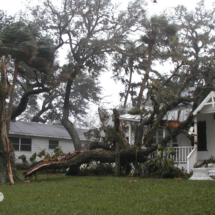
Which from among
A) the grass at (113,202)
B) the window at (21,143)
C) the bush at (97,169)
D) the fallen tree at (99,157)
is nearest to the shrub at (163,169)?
the fallen tree at (99,157)

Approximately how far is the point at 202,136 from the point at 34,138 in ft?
48.8

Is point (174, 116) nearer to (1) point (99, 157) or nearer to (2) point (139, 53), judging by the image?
(1) point (99, 157)

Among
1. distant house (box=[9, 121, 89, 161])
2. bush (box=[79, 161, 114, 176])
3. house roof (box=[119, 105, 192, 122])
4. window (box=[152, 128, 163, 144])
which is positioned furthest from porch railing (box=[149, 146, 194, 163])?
distant house (box=[9, 121, 89, 161])

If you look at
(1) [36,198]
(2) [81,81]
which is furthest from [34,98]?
(1) [36,198]

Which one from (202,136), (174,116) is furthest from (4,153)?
(202,136)

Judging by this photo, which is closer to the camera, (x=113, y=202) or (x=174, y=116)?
(x=113, y=202)

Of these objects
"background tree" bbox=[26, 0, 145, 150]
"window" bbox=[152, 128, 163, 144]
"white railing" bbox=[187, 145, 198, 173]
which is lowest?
"white railing" bbox=[187, 145, 198, 173]

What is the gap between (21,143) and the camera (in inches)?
945

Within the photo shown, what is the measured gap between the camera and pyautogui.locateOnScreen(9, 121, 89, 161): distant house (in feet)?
77.6

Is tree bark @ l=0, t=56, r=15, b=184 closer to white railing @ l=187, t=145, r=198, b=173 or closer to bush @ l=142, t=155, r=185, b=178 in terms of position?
bush @ l=142, t=155, r=185, b=178

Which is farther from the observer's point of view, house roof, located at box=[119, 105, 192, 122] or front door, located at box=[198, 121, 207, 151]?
house roof, located at box=[119, 105, 192, 122]

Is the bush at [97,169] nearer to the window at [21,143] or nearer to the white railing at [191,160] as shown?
the white railing at [191,160]

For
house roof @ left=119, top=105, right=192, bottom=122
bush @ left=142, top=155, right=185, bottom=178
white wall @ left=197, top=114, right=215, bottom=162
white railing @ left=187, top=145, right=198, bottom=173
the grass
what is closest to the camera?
the grass

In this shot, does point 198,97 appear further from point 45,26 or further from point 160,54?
point 45,26
